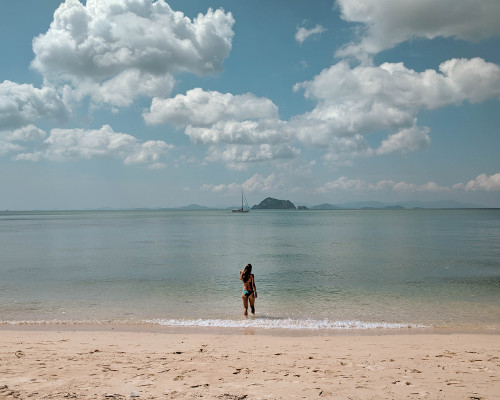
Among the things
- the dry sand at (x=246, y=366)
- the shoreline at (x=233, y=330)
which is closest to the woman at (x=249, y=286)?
the shoreline at (x=233, y=330)

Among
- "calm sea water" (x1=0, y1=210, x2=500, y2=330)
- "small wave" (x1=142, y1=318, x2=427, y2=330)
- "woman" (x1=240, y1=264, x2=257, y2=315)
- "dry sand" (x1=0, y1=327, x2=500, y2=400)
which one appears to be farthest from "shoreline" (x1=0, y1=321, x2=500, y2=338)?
"woman" (x1=240, y1=264, x2=257, y2=315)

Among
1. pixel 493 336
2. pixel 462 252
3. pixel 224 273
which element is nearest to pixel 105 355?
pixel 493 336

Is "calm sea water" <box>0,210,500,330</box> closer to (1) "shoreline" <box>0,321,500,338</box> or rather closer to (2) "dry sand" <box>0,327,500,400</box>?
(1) "shoreline" <box>0,321,500,338</box>

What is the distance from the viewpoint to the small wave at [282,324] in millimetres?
14133

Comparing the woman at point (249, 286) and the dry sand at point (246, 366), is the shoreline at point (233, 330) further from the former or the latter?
the woman at point (249, 286)

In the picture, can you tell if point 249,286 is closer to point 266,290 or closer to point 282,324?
point 282,324

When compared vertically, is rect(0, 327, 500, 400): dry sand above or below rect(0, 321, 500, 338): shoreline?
above

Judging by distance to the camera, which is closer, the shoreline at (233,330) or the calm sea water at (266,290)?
the shoreline at (233,330)

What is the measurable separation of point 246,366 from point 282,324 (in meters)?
5.54

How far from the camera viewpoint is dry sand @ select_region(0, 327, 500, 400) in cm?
752

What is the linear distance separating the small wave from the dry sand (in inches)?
59.3

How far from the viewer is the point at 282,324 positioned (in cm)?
1451

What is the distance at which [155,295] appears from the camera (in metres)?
20.4

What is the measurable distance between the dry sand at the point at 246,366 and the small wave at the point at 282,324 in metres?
1.51
